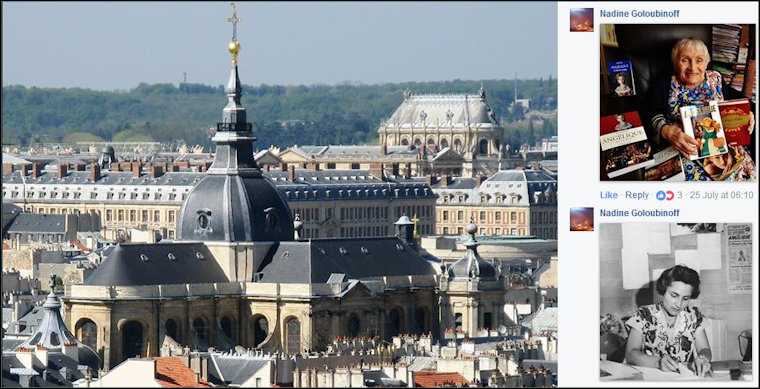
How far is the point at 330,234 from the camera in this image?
516ft

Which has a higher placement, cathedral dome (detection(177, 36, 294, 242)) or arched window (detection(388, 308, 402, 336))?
cathedral dome (detection(177, 36, 294, 242))

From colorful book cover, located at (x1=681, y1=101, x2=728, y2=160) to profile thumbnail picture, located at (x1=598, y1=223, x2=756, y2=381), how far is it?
0.93 m

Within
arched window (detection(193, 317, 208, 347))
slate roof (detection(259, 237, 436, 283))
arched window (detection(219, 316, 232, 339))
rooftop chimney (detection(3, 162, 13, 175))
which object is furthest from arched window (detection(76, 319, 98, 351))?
rooftop chimney (detection(3, 162, 13, 175))

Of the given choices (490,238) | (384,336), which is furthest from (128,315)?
(490,238)

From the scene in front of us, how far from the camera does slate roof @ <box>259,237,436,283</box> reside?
9050 centimetres

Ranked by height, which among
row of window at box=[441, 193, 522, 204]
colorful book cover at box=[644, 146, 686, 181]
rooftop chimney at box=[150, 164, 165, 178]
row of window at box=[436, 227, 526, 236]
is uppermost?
rooftop chimney at box=[150, 164, 165, 178]

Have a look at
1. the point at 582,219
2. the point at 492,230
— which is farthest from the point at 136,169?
the point at 582,219

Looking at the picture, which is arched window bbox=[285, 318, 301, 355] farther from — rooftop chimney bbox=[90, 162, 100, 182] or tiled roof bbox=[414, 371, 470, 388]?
rooftop chimney bbox=[90, 162, 100, 182]

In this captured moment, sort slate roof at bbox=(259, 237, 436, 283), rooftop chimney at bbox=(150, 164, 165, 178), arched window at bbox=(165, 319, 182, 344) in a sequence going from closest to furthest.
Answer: arched window at bbox=(165, 319, 182, 344) < slate roof at bbox=(259, 237, 436, 283) < rooftop chimney at bbox=(150, 164, 165, 178)

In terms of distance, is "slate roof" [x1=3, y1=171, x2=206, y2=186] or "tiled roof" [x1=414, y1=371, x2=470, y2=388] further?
"slate roof" [x1=3, y1=171, x2=206, y2=186]

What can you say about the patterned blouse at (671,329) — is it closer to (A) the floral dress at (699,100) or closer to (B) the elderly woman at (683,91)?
(A) the floral dress at (699,100)

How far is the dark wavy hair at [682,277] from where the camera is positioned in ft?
121

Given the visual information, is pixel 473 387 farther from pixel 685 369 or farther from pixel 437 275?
pixel 437 275

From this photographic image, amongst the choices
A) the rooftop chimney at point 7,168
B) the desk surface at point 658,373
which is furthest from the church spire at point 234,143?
the rooftop chimney at point 7,168
